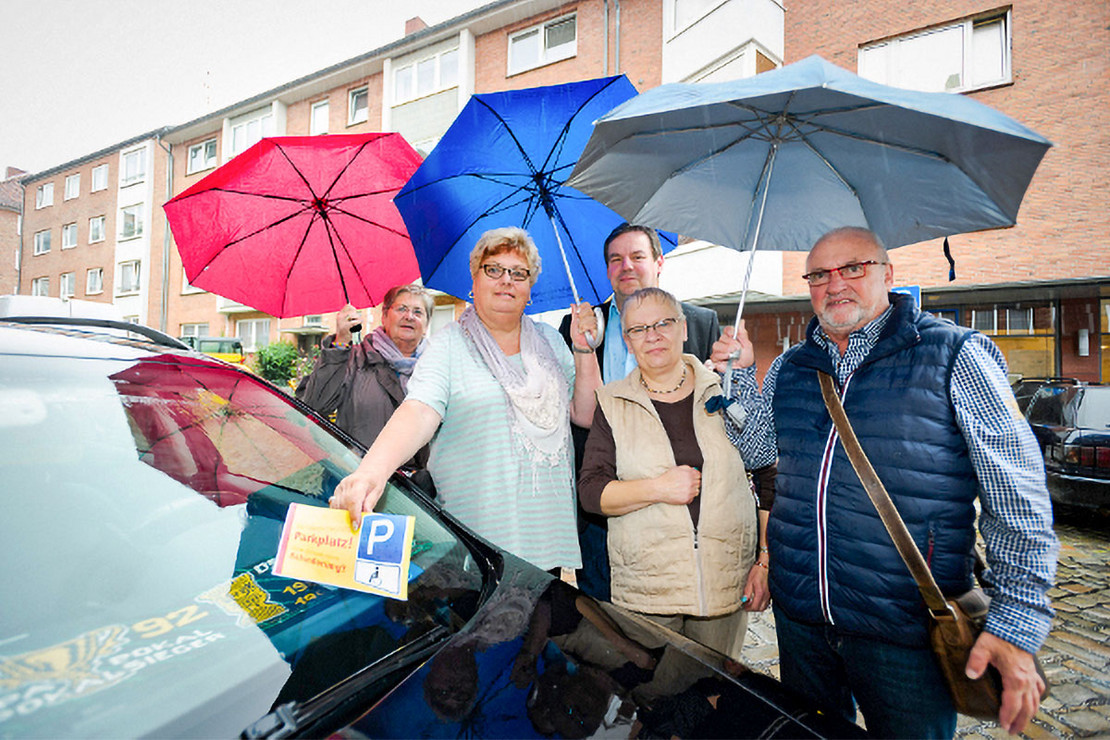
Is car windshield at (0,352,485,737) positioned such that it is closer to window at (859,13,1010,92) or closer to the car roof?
the car roof

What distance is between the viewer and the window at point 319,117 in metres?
20.5

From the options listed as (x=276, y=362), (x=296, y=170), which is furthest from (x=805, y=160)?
(x=276, y=362)

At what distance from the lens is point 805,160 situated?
2133 mm

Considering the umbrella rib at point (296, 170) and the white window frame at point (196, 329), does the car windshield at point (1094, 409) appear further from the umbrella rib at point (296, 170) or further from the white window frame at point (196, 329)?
the white window frame at point (196, 329)

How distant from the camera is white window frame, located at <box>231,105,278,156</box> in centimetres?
2172

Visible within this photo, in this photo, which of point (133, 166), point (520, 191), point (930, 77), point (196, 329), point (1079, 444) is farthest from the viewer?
point (133, 166)

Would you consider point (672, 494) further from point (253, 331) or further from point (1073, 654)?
point (253, 331)

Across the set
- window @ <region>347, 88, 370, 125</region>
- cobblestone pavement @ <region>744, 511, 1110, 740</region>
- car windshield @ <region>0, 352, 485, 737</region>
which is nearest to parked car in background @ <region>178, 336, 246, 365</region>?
window @ <region>347, 88, 370, 125</region>

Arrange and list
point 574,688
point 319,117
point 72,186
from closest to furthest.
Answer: point 574,688 → point 319,117 → point 72,186

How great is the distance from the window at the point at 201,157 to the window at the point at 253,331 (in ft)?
22.6

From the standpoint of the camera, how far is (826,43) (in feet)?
37.1

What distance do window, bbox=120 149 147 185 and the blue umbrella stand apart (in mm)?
30914

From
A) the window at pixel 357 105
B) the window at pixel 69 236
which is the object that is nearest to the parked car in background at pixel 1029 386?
the window at pixel 357 105

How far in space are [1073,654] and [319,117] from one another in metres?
23.5
